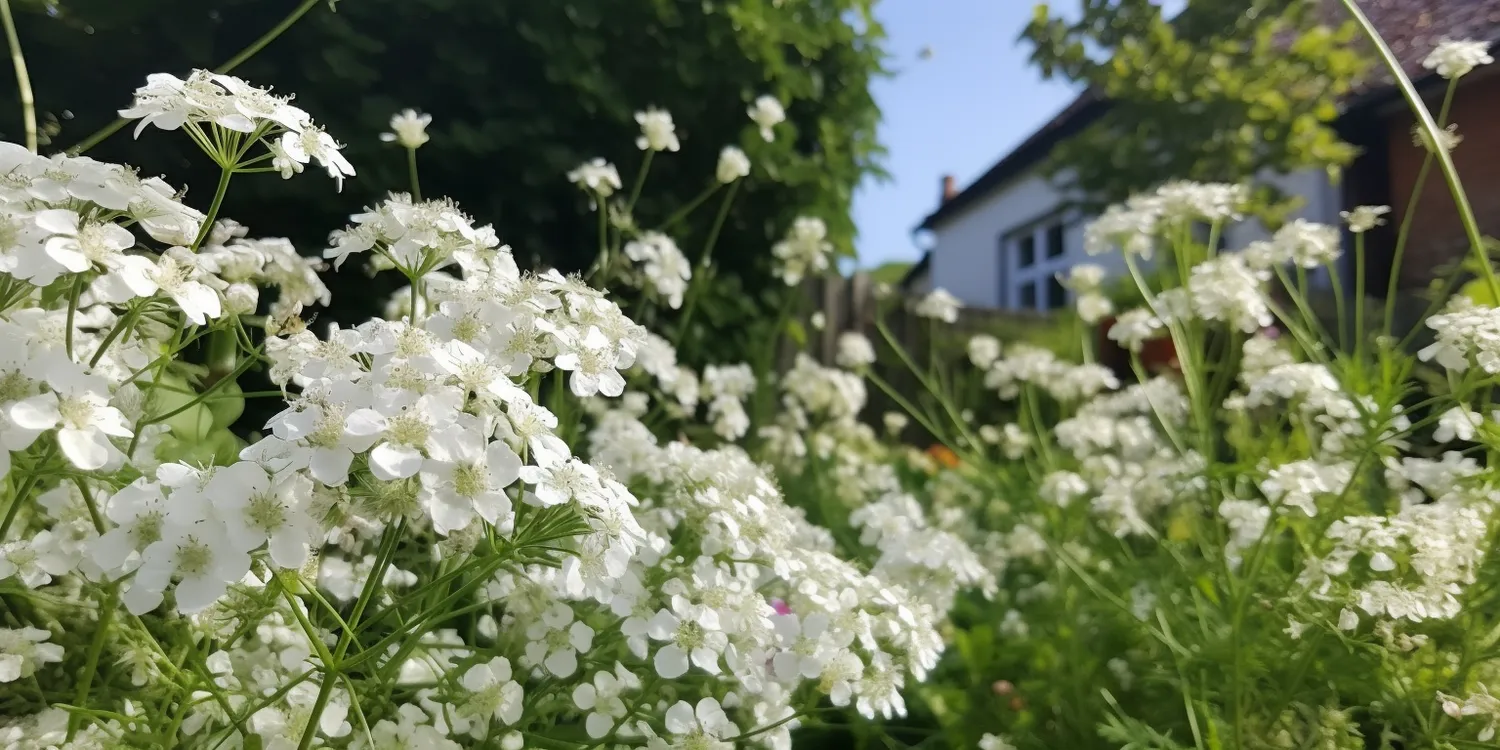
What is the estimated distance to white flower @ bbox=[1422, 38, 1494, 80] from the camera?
4.09 feet

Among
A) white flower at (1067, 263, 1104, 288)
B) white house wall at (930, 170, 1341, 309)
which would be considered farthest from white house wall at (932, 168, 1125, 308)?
white flower at (1067, 263, 1104, 288)

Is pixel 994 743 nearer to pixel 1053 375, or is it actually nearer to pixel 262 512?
pixel 262 512

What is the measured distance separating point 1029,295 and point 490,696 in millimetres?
5347

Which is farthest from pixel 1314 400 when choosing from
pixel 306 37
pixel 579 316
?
pixel 306 37

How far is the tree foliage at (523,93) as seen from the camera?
184 centimetres

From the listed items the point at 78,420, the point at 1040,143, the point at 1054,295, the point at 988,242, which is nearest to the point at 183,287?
the point at 78,420

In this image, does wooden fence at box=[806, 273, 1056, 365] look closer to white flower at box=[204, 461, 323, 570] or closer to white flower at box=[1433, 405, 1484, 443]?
white flower at box=[1433, 405, 1484, 443]

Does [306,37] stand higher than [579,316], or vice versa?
[306,37]

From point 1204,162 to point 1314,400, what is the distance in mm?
1783

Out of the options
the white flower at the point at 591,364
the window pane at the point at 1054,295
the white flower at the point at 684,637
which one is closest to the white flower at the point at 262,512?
the white flower at the point at 591,364

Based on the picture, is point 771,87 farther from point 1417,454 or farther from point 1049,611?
point 1417,454

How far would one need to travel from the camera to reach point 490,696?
0.86 m

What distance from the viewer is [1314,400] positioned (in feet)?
4.09

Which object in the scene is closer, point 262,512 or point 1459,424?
point 262,512
